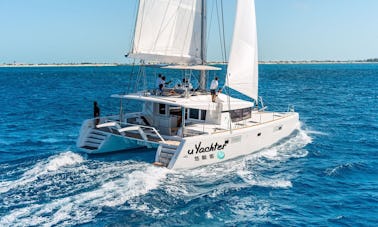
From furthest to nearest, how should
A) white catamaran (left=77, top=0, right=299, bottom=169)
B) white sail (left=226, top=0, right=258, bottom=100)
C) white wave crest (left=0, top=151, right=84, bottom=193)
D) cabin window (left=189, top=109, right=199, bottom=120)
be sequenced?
white sail (left=226, top=0, right=258, bottom=100), cabin window (left=189, top=109, right=199, bottom=120), white catamaran (left=77, top=0, right=299, bottom=169), white wave crest (left=0, top=151, right=84, bottom=193)

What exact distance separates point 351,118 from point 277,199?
2205 cm

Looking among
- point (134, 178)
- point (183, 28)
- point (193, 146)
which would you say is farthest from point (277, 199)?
point (183, 28)

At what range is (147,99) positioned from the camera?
19.3 metres

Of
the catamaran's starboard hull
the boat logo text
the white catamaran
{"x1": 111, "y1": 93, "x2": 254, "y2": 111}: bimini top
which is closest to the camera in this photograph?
the catamaran's starboard hull

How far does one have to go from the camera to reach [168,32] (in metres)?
21.3

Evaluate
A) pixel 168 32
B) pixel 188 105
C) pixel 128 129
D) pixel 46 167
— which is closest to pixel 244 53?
pixel 168 32

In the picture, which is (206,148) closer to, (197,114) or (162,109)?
(197,114)

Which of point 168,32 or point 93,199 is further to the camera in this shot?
point 168,32

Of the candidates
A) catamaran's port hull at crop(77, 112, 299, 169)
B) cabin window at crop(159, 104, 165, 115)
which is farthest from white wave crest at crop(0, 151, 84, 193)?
cabin window at crop(159, 104, 165, 115)

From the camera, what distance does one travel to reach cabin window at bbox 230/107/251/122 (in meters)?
21.2

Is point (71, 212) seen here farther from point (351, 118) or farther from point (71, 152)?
point (351, 118)

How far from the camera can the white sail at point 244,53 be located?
22.0 m

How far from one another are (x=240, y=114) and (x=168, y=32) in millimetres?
6053

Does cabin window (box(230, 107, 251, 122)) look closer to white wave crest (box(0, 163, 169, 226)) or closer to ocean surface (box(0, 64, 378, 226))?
ocean surface (box(0, 64, 378, 226))
